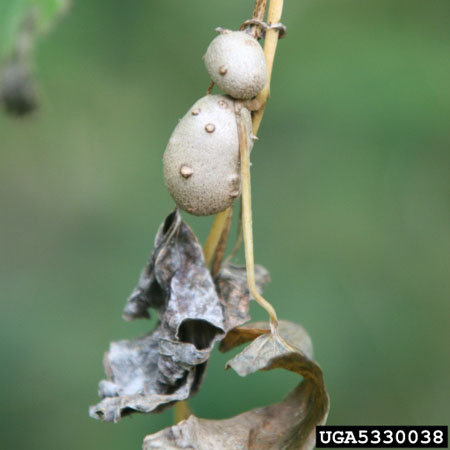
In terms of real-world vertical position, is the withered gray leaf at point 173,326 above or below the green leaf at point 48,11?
below

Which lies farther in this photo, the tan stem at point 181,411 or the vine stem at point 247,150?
the tan stem at point 181,411

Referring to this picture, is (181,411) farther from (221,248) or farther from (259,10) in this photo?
(259,10)

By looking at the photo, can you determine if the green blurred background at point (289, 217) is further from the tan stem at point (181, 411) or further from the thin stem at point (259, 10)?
the thin stem at point (259, 10)

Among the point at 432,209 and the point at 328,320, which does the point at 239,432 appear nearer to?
the point at 328,320

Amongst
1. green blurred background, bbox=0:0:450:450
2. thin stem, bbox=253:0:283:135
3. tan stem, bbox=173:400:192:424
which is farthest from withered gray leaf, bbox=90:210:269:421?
green blurred background, bbox=0:0:450:450

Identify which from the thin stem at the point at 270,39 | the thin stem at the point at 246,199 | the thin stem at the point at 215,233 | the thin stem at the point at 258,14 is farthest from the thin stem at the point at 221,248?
the thin stem at the point at 258,14

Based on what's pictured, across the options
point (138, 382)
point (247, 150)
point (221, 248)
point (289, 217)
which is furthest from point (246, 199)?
point (289, 217)

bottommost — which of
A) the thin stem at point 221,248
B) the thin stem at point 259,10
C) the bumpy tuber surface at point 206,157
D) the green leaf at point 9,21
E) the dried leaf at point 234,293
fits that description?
the dried leaf at point 234,293
